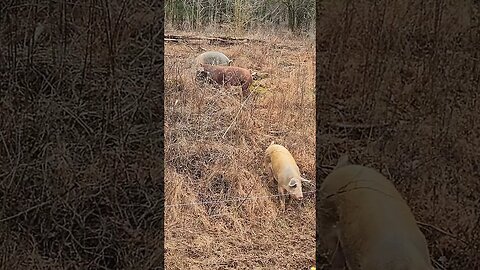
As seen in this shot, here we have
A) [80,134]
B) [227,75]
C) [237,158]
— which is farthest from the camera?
[227,75]

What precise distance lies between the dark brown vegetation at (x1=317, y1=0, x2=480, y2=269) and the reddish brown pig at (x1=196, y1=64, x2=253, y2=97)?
0.29m

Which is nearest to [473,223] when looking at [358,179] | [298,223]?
[298,223]

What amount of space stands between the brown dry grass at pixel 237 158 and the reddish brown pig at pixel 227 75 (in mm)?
33

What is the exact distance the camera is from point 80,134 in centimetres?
221

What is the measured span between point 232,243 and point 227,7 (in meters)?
1.11

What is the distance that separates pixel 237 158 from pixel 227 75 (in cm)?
37

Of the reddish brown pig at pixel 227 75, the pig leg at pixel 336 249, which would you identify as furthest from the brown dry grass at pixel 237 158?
the pig leg at pixel 336 249

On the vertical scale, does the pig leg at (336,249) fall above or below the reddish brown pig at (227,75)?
below

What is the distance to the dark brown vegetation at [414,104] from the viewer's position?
80.4 inches

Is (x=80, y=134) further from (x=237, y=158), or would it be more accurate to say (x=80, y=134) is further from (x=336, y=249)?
(x=336, y=249)

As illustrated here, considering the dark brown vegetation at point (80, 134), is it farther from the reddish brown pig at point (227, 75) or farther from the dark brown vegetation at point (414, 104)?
the dark brown vegetation at point (414, 104)

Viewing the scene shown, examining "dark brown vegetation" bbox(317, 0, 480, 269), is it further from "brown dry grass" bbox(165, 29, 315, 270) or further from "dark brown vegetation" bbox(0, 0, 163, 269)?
"dark brown vegetation" bbox(0, 0, 163, 269)

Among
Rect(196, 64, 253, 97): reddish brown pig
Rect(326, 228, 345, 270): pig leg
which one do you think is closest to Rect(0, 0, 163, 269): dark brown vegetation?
Rect(196, 64, 253, 97): reddish brown pig

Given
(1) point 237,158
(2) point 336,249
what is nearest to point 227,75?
(1) point 237,158
